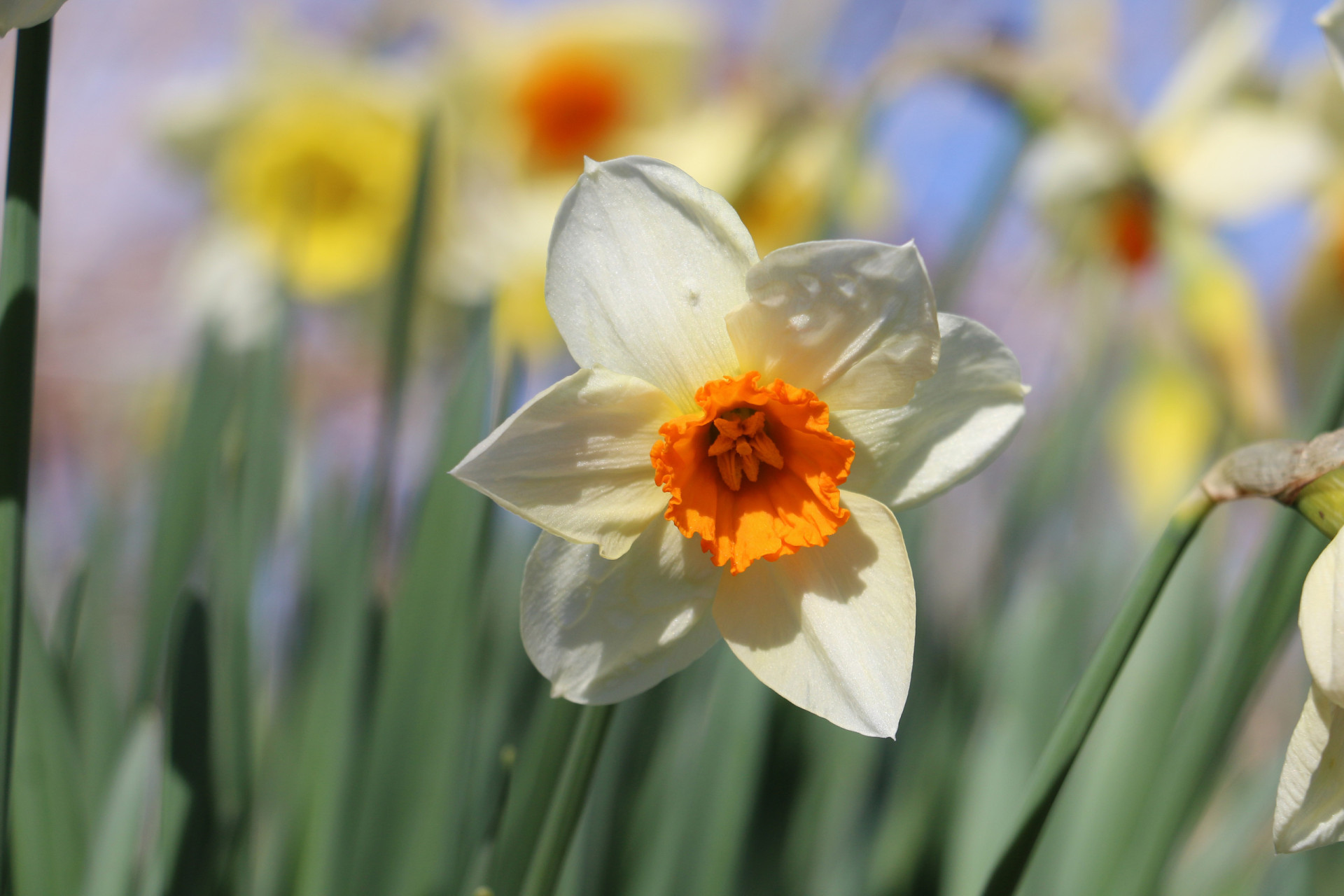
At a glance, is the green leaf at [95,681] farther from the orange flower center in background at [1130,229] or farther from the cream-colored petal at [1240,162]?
the orange flower center in background at [1130,229]

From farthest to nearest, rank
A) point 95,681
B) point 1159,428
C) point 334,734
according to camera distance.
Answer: point 1159,428
point 95,681
point 334,734

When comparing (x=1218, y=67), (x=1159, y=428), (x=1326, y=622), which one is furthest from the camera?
(x=1159, y=428)

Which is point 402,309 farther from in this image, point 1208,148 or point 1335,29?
point 1208,148

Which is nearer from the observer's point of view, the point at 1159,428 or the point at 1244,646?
the point at 1244,646

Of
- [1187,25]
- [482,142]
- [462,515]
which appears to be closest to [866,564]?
[462,515]

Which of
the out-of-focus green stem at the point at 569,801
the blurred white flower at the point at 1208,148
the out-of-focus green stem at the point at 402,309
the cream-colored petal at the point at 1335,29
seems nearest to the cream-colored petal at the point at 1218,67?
the blurred white flower at the point at 1208,148

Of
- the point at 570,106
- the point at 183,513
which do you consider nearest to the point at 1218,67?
the point at 570,106

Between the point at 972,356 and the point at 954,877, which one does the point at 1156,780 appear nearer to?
the point at 954,877
